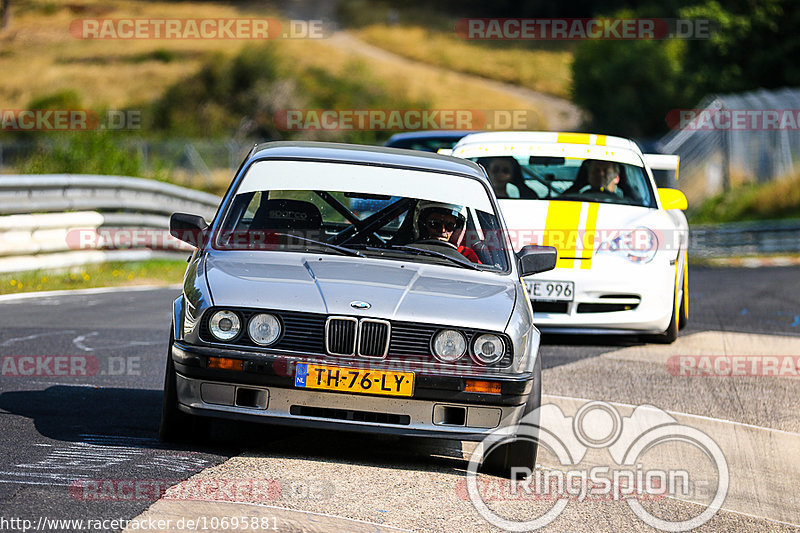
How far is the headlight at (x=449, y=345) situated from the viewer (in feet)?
19.1

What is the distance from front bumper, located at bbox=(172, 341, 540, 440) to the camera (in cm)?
571

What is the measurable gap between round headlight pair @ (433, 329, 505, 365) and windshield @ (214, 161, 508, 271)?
2.78 feet

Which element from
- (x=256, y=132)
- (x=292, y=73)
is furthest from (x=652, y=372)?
(x=292, y=73)

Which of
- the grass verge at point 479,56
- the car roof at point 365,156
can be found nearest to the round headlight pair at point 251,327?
the car roof at point 365,156

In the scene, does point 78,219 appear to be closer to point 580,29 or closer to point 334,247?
point 334,247

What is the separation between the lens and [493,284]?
6.43 m

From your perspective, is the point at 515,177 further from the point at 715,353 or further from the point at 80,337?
the point at 80,337

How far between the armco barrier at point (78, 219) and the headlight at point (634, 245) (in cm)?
642

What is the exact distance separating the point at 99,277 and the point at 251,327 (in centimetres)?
976

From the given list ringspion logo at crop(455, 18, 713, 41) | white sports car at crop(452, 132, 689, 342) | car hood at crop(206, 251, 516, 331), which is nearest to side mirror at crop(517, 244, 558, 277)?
car hood at crop(206, 251, 516, 331)

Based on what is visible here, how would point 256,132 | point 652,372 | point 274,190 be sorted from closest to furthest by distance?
point 274,190 < point 652,372 < point 256,132

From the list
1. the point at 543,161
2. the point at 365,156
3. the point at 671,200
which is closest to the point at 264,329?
the point at 365,156

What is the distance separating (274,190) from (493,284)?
1.41 m

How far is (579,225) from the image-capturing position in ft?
34.7
